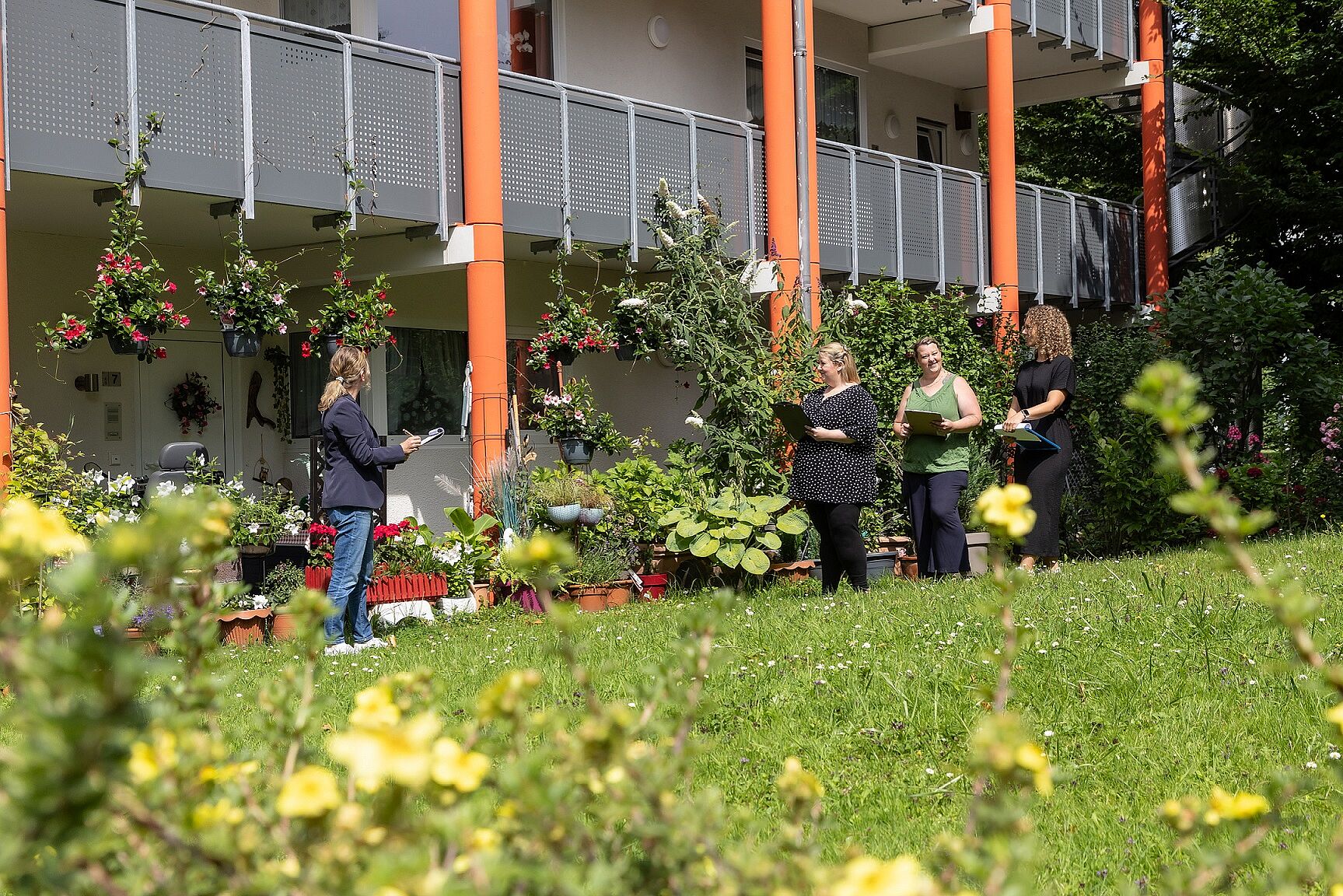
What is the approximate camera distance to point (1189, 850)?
11.1 feet

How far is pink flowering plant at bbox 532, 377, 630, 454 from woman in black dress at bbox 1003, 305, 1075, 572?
4.13 meters

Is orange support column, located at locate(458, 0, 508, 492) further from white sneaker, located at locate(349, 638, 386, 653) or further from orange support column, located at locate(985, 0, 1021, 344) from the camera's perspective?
orange support column, located at locate(985, 0, 1021, 344)

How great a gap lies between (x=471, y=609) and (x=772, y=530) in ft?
7.59

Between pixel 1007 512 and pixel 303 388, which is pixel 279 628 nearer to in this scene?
pixel 303 388

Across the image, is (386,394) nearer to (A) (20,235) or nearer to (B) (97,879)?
(A) (20,235)

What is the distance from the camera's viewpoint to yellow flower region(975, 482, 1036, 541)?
166 centimetres

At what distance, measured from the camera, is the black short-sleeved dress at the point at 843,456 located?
324 inches

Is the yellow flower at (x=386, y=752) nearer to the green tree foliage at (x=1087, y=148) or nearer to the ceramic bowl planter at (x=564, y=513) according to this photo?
the ceramic bowl planter at (x=564, y=513)

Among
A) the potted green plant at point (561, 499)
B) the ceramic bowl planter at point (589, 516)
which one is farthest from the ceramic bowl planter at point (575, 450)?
the ceramic bowl planter at point (589, 516)

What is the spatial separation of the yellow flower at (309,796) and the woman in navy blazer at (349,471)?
613 centimetres

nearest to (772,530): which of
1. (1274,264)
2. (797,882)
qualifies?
(797,882)

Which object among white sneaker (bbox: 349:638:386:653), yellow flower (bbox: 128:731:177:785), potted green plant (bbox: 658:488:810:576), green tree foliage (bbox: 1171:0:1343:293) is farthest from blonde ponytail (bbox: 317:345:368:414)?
green tree foliage (bbox: 1171:0:1343:293)

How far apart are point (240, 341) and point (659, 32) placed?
703 cm

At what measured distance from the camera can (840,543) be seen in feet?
27.4
